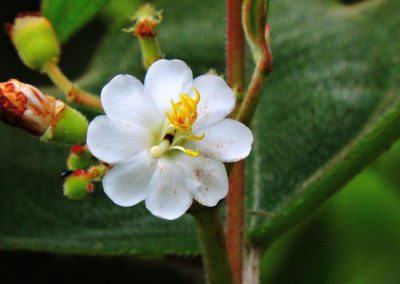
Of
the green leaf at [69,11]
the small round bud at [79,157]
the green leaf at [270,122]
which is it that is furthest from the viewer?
the green leaf at [270,122]

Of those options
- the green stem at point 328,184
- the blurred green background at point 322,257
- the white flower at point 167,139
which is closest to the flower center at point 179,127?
the white flower at point 167,139

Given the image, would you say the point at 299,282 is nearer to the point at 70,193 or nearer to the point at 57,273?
the point at 57,273

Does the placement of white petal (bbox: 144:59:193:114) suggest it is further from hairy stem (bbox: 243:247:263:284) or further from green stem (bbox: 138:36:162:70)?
hairy stem (bbox: 243:247:263:284)

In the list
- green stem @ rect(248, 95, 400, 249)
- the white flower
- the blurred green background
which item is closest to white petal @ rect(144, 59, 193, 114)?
the white flower

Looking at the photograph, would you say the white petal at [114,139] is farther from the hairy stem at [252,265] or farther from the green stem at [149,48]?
the hairy stem at [252,265]

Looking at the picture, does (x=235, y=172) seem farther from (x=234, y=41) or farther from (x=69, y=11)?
(x=69, y=11)

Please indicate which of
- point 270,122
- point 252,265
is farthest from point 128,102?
point 270,122

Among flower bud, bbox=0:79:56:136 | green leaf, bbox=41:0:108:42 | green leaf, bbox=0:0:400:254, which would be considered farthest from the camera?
green leaf, bbox=0:0:400:254
